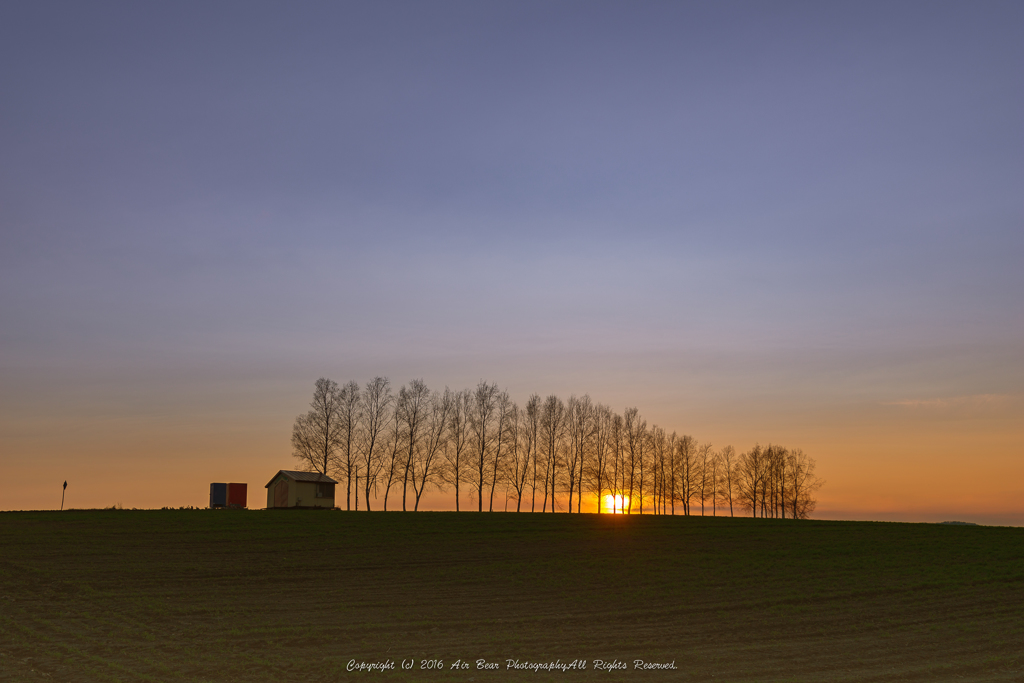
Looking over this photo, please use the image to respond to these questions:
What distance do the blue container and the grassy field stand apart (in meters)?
15.5

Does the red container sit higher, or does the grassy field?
the red container

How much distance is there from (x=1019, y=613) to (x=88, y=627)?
3392 centimetres

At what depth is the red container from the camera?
71.6m

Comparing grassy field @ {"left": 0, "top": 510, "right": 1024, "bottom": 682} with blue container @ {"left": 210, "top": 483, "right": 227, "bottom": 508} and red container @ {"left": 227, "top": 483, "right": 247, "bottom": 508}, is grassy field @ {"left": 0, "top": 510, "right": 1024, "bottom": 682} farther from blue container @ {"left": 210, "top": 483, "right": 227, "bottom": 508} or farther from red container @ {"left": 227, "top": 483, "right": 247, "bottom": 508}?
red container @ {"left": 227, "top": 483, "right": 247, "bottom": 508}

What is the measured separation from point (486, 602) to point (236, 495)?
49.7m

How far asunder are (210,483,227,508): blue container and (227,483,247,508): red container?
441 mm

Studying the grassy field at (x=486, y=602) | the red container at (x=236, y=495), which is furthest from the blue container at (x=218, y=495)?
the grassy field at (x=486, y=602)

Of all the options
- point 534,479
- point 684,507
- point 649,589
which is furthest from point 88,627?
point 684,507

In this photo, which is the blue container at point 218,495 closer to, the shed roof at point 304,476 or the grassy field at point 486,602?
the shed roof at point 304,476

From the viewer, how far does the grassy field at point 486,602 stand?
1984 cm

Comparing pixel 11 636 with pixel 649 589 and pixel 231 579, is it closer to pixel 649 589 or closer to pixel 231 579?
pixel 231 579

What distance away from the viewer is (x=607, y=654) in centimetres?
2131

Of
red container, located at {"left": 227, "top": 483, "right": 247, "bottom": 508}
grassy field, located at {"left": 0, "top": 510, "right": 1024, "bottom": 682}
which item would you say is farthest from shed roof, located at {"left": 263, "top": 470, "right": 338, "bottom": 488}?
grassy field, located at {"left": 0, "top": 510, "right": 1024, "bottom": 682}

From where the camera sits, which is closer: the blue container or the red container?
the blue container
